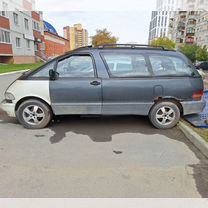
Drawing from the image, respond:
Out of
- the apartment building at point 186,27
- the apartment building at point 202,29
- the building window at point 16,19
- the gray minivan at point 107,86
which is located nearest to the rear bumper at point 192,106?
the gray minivan at point 107,86

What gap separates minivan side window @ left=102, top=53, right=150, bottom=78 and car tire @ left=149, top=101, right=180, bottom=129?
0.80 metres

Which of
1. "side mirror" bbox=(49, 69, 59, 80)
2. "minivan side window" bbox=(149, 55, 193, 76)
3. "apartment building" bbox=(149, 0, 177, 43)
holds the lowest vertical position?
"side mirror" bbox=(49, 69, 59, 80)

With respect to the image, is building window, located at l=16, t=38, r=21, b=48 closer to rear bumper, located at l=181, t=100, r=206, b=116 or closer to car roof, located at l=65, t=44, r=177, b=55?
car roof, located at l=65, t=44, r=177, b=55

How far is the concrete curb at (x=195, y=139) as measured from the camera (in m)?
3.22

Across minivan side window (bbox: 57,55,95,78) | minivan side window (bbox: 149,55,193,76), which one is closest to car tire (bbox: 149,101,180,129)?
minivan side window (bbox: 149,55,193,76)

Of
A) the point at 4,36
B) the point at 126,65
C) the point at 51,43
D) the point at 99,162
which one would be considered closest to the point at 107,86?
the point at 126,65

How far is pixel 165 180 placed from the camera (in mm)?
2502

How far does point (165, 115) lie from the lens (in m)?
4.16

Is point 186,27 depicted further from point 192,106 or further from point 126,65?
point 126,65

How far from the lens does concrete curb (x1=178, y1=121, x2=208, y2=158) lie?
10.6ft

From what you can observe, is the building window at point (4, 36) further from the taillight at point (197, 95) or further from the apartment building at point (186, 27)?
the apartment building at point (186, 27)

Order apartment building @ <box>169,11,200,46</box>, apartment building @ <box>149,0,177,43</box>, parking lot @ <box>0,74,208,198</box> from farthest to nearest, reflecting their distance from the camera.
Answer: apartment building @ <box>149,0,177,43</box>
apartment building @ <box>169,11,200,46</box>
parking lot @ <box>0,74,208,198</box>

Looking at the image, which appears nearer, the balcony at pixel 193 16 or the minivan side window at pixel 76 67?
the minivan side window at pixel 76 67

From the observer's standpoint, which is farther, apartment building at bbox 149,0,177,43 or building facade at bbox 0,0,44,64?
apartment building at bbox 149,0,177,43
